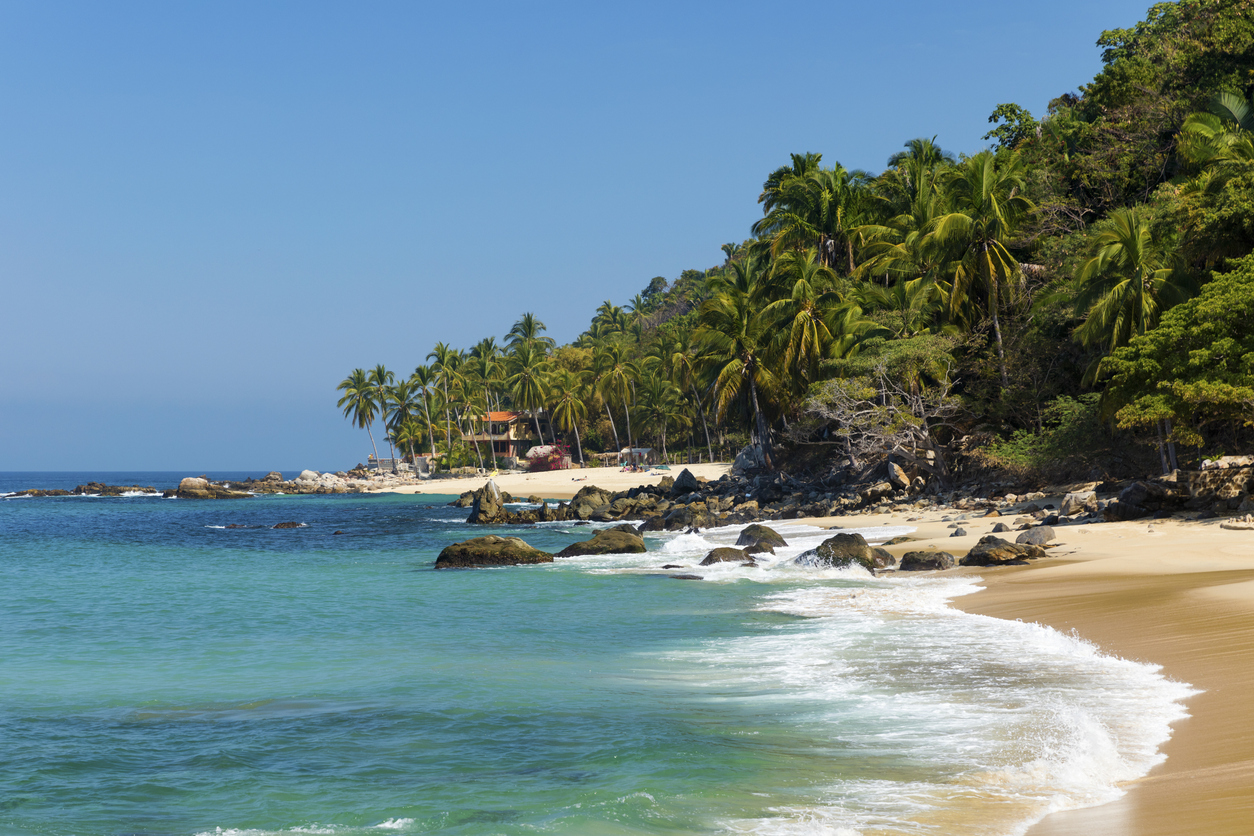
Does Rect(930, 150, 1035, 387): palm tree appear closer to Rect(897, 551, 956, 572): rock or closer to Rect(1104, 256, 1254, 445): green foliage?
Rect(1104, 256, 1254, 445): green foliage

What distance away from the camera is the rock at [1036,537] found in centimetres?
1769

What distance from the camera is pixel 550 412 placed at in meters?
90.8

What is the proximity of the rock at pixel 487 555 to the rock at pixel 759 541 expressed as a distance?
5353mm

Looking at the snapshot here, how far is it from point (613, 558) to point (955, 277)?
17.5 meters

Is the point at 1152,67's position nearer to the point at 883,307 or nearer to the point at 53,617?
the point at 883,307

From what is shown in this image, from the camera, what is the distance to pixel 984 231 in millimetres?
32219

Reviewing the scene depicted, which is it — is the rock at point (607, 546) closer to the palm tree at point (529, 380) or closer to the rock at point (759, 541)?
the rock at point (759, 541)

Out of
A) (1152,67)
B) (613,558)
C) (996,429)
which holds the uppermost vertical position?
(1152,67)

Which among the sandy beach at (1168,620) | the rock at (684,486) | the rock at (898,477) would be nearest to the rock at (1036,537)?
the sandy beach at (1168,620)

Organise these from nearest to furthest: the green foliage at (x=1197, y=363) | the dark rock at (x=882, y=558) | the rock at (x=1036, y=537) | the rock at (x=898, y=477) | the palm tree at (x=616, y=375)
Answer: the green foliage at (x=1197, y=363)
the rock at (x=1036, y=537)
the dark rock at (x=882, y=558)
the rock at (x=898, y=477)
the palm tree at (x=616, y=375)

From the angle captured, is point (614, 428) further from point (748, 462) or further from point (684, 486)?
point (684, 486)

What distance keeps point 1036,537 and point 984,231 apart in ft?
58.0

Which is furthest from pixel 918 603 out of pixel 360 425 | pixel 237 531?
pixel 360 425

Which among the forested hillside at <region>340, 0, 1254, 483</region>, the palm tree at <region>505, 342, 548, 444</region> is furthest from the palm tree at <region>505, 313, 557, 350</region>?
the forested hillside at <region>340, 0, 1254, 483</region>
